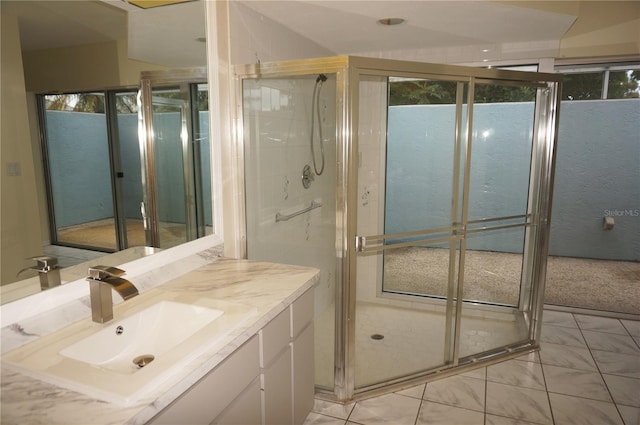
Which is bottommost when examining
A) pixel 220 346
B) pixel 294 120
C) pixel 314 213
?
pixel 220 346

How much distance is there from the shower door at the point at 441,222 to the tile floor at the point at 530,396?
0.16m

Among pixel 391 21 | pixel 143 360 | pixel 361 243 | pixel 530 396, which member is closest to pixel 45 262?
pixel 143 360

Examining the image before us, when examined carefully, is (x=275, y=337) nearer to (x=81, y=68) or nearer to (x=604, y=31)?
(x=81, y=68)

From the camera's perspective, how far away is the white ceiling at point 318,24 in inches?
52.1

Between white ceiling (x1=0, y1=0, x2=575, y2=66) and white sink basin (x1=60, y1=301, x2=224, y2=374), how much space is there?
37.3 inches

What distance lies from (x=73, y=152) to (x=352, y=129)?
4.16 feet

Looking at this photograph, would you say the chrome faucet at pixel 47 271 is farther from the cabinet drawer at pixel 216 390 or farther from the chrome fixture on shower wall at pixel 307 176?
the chrome fixture on shower wall at pixel 307 176

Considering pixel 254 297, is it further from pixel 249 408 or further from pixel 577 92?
pixel 577 92

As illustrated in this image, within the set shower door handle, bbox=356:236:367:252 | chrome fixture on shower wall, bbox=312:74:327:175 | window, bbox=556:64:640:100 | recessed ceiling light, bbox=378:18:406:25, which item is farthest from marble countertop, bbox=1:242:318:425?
window, bbox=556:64:640:100

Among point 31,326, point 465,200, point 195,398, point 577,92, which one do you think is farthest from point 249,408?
point 577,92

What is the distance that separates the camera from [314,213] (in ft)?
8.76

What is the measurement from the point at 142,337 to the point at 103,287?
25 centimetres

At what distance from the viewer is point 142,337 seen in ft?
4.85

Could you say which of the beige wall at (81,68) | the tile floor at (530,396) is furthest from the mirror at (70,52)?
the tile floor at (530,396)
